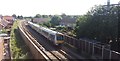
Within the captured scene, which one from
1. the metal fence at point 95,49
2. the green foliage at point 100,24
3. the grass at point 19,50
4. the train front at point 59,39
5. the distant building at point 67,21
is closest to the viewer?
the metal fence at point 95,49

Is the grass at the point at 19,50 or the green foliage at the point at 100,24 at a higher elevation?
the green foliage at the point at 100,24

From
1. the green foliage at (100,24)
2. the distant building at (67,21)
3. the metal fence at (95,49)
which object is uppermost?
the green foliage at (100,24)

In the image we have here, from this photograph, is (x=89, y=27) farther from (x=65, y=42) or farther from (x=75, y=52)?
(x=75, y=52)

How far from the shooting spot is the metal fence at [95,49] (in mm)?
23664

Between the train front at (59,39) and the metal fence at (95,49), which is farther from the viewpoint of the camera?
the train front at (59,39)

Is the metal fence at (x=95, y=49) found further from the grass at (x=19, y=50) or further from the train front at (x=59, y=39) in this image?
the grass at (x=19, y=50)

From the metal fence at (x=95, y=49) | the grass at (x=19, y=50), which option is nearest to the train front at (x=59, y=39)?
the metal fence at (x=95, y=49)

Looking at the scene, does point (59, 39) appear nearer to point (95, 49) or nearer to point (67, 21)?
point (95, 49)

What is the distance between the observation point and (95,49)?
90.9 feet

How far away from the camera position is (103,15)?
3584 cm

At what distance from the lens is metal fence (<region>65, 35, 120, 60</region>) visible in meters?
23.7

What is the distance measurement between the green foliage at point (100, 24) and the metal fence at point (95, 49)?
3373mm

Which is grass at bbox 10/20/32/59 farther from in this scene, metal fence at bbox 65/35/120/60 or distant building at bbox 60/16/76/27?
distant building at bbox 60/16/76/27

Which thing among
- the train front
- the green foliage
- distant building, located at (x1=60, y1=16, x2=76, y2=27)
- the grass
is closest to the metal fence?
the train front
